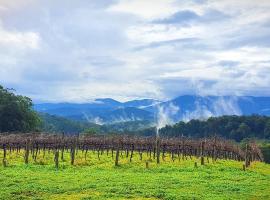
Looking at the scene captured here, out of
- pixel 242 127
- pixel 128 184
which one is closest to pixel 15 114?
pixel 128 184

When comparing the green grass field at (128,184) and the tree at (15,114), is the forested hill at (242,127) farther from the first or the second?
the green grass field at (128,184)

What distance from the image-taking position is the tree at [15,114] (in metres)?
116

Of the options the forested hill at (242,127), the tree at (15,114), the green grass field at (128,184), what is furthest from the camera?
the forested hill at (242,127)

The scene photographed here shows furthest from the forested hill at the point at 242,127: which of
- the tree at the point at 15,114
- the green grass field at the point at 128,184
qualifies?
the green grass field at the point at 128,184

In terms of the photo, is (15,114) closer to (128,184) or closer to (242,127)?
(128,184)

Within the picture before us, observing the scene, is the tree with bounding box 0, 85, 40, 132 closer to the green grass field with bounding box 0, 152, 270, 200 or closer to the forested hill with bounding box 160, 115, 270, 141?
the green grass field with bounding box 0, 152, 270, 200

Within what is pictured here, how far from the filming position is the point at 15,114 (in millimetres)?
118250

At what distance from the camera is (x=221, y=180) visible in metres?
42.8

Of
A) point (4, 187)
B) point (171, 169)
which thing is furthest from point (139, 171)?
point (4, 187)

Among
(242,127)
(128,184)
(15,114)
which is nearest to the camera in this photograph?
(128,184)

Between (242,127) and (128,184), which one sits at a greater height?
(242,127)

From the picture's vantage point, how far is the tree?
116125 millimetres

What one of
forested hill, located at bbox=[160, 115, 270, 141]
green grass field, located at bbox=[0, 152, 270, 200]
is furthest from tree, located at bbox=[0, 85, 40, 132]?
forested hill, located at bbox=[160, 115, 270, 141]

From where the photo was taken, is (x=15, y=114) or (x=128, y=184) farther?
(x=15, y=114)
